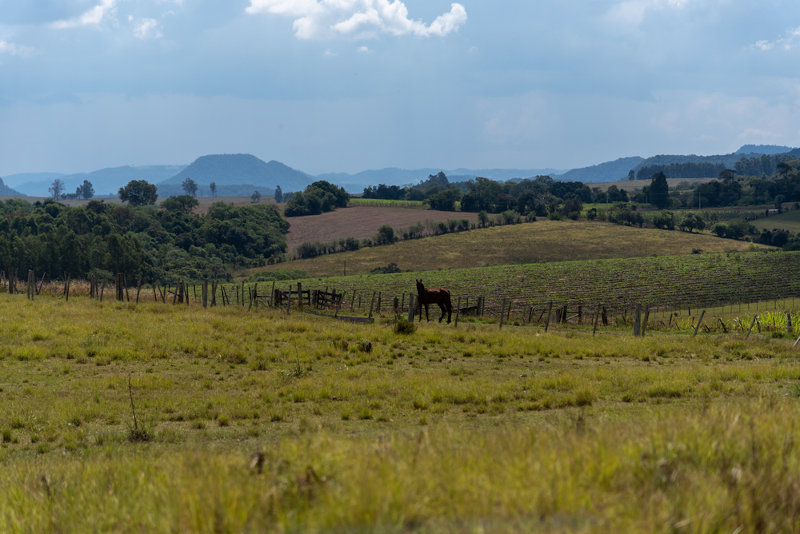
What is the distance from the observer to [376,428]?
10.9m

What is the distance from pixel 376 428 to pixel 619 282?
246ft

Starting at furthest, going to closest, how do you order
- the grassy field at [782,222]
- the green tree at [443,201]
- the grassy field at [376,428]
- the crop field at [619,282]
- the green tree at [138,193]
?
1. the green tree at [138,193]
2. the green tree at [443,201]
3. the grassy field at [782,222]
4. the crop field at [619,282]
5. the grassy field at [376,428]

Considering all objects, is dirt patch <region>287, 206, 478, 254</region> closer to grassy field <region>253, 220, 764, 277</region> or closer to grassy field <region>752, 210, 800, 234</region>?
grassy field <region>253, 220, 764, 277</region>

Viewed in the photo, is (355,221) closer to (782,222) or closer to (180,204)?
(180,204)

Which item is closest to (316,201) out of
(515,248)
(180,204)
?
(180,204)

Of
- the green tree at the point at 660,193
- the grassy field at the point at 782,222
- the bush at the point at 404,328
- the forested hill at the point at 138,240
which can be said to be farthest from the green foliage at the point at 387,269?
the green tree at the point at 660,193

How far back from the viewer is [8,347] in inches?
747

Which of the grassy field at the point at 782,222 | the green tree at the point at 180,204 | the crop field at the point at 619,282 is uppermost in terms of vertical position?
the green tree at the point at 180,204

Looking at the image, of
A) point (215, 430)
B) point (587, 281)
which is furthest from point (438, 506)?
point (587, 281)

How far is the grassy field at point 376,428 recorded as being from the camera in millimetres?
3729

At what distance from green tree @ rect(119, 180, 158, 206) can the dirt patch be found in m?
47.4

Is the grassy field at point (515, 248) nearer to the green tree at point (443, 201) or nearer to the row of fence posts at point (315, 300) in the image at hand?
the green tree at point (443, 201)

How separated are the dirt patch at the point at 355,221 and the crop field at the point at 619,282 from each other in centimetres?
5200

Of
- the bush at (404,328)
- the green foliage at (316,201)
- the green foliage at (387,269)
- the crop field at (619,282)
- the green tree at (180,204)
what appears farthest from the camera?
the green foliage at (316,201)
